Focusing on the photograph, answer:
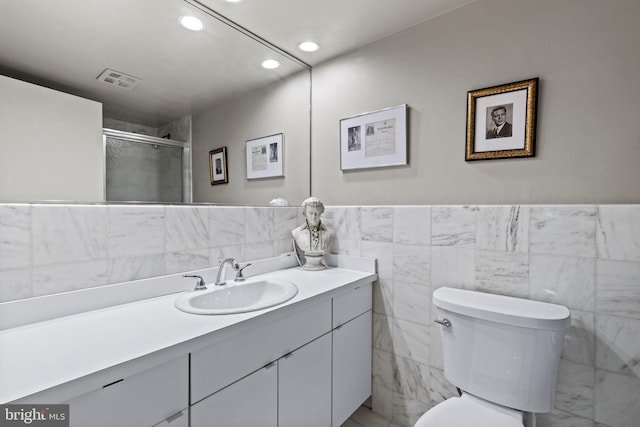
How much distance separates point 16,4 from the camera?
3.30ft

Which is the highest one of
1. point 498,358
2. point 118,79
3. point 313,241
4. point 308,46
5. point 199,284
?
point 308,46

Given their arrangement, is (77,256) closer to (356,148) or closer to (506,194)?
(356,148)

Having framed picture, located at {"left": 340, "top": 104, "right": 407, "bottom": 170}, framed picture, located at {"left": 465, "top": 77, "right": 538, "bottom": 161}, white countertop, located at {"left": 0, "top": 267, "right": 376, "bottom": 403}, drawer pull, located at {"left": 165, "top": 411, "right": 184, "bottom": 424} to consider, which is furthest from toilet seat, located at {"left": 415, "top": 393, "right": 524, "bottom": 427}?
framed picture, located at {"left": 340, "top": 104, "right": 407, "bottom": 170}

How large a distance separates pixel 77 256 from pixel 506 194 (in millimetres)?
1834

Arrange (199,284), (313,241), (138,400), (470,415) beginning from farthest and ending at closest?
(313,241) → (199,284) → (470,415) → (138,400)

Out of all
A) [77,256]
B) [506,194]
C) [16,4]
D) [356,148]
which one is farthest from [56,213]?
[506,194]

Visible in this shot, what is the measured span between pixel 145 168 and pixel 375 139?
49.6 inches

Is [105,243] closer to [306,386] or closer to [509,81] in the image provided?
[306,386]

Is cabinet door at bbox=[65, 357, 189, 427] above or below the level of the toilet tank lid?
below

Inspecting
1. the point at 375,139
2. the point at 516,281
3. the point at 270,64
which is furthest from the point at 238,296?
the point at 270,64

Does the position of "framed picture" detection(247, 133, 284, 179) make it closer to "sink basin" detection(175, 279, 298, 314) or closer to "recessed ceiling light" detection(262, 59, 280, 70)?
"recessed ceiling light" detection(262, 59, 280, 70)

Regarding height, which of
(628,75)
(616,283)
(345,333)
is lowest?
(345,333)

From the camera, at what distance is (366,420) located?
1.70m

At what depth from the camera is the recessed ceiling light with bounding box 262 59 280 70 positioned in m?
1.92
